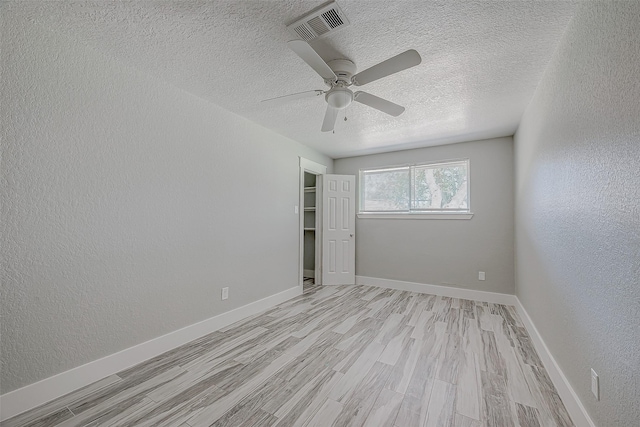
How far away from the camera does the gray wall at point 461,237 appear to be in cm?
358

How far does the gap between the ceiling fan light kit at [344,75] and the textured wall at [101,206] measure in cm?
106

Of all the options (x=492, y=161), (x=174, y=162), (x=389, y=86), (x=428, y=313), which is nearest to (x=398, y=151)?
(x=492, y=161)

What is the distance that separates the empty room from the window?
0.94 m

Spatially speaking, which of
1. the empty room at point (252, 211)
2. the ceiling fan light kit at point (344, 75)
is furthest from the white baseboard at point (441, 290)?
the ceiling fan light kit at point (344, 75)

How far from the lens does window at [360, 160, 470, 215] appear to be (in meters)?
3.93

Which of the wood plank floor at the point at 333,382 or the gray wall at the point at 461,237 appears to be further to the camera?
Result: the gray wall at the point at 461,237

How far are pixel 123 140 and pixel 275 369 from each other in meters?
2.11

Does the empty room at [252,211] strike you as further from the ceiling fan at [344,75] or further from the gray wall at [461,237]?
the gray wall at [461,237]

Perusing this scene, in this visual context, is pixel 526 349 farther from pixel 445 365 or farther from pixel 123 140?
pixel 123 140

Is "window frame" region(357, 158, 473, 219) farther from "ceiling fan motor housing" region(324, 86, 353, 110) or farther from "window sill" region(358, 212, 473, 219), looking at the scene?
"ceiling fan motor housing" region(324, 86, 353, 110)

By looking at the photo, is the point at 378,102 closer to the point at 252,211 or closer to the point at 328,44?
the point at 328,44

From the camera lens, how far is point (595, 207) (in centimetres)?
125

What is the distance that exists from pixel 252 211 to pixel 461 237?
9.99ft

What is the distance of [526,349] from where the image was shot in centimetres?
226
